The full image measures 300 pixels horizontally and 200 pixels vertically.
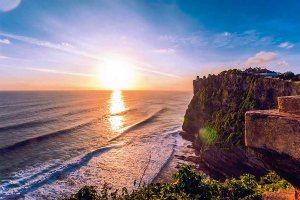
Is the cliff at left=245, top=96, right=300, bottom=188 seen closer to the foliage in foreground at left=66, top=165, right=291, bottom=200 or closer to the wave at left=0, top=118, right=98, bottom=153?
the foliage in foreground at left=66, top=165, right=291, bottom=200

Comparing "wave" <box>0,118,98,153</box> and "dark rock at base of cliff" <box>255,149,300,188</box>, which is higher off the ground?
"dark rock at base of cliff" <box>255,149,300,188</box>

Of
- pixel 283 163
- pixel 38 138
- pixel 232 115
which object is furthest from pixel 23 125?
pixel 283 163

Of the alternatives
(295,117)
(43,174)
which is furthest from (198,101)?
(295,117)

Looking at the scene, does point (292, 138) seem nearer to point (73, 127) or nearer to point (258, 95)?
point (258, 95)

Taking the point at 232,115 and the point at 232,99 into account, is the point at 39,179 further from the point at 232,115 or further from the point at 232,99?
the point at 232,99

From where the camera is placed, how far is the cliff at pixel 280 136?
184 inches

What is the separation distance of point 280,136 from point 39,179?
27.5 meters

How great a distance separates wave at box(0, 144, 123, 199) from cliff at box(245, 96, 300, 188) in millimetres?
24510

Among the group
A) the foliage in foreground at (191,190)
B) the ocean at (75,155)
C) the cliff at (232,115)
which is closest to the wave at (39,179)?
the ocean at (75,155)

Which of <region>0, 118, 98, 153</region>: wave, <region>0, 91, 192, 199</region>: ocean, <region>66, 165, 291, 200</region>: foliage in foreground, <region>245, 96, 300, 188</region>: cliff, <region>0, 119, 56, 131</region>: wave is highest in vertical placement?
<region>245, 96, 300, 188</region>: cliff

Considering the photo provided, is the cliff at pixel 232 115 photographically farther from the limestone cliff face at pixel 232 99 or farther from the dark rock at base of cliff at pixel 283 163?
the dark rock at base of cliff at pixel 283 163

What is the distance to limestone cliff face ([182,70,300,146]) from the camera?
26347 millimetres

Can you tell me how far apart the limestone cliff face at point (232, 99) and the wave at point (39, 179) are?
57.4 feet

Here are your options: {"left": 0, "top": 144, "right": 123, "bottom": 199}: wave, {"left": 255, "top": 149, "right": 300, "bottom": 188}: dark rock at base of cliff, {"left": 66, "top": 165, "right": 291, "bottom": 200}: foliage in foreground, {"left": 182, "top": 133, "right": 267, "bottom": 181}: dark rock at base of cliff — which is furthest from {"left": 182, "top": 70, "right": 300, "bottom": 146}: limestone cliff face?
{"left": 255, "top": 149, "right": 300, "bottom": 188}: dark rock at base of cliff
